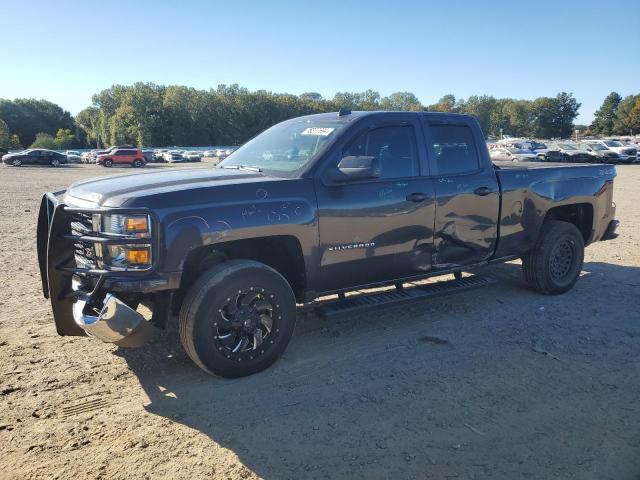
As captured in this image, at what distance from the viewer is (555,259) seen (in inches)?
241

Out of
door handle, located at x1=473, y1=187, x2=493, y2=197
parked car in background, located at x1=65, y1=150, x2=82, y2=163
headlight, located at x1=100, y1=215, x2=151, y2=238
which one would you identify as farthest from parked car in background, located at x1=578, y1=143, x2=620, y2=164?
parked car in background, located at x1=65, y1=150, x2=82, y2=163

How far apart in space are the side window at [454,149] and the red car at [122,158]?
46.4 metres

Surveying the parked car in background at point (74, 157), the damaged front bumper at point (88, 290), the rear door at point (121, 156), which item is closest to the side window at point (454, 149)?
the damaged front bumper at point (88, 290)

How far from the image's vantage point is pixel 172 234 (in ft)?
11.5

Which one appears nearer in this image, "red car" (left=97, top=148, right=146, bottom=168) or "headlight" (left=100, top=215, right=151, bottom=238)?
"headlight" (left=100, top=215, right=151, bottom=238)

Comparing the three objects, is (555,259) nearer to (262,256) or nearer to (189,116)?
(262,256)

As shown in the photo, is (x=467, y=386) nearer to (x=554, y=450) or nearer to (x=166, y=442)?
(x=554, y=450)

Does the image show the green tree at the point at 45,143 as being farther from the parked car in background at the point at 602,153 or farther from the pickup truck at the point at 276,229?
the pickup truck at the point at 276,229

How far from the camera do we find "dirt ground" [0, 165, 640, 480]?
2953 mm

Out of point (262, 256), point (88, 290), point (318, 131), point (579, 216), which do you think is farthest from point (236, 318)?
point (579, 216)

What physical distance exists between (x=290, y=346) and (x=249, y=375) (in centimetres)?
70

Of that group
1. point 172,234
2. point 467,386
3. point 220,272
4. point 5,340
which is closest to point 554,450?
point 467,386

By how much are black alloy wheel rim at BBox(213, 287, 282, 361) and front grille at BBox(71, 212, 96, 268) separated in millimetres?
1006

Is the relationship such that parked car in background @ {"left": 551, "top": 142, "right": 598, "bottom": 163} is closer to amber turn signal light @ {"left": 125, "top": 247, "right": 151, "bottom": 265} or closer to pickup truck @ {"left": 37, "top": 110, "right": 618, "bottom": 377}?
pickup truck @ {"left": 37, "top": 110, "right": 618, "bottom": 377}
